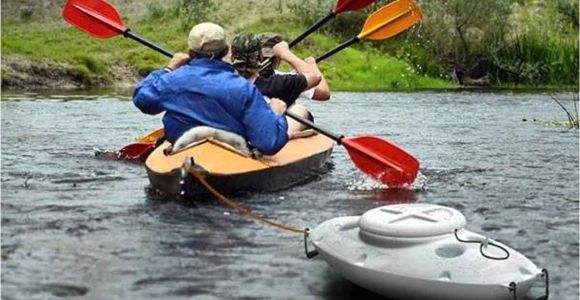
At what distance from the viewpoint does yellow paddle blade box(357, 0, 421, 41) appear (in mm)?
8523

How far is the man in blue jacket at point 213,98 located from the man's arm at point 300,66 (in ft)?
3.07

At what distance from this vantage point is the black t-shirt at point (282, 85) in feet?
21.9

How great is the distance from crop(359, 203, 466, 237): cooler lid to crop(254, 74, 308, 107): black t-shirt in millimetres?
2849

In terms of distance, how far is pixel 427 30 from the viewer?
84.7ft

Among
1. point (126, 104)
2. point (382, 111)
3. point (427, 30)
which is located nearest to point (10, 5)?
point (427, 30)

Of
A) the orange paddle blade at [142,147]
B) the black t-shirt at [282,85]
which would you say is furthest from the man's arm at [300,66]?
the orange paddle blade at [142,147]

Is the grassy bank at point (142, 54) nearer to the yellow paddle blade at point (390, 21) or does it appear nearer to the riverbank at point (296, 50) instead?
the riverbank at point (296, 50)

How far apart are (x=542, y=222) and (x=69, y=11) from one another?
4683 millimetres

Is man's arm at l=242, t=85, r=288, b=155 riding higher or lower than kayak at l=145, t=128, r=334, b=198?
higher

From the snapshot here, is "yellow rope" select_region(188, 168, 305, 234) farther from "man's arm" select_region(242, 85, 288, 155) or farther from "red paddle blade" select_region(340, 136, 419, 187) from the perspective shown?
"red paddle blade" select_region(340, 136, 419, 187)

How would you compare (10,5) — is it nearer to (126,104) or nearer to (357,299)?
(126,104)

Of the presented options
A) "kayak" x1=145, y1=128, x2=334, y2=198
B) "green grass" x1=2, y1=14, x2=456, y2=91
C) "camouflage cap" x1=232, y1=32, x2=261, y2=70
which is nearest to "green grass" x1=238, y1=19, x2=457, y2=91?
"green grass" x1=2, y1=14, x2=456, y2=91

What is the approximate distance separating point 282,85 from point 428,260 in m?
3.22

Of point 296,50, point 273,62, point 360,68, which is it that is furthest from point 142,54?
point 273,62
